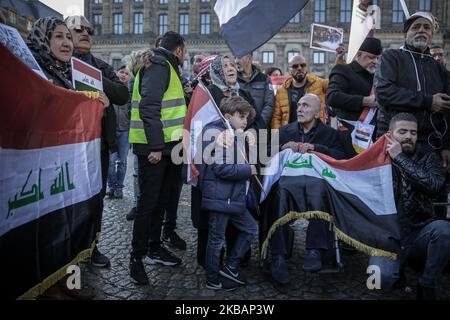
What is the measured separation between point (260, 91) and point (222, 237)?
249cm

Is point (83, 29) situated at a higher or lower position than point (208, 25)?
lower

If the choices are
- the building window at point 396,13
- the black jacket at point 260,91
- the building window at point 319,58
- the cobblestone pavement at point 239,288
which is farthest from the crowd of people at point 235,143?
the building window at point 396,13

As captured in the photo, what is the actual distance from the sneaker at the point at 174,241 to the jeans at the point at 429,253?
225 centimetres

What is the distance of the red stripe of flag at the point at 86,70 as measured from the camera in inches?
129

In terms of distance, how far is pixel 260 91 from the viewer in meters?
5.34

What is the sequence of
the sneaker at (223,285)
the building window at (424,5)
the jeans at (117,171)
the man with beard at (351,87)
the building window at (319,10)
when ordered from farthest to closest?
the building window at (319,10) → the building window at (424,5) → the jeans at (117,171) → the man with beard at (351,87) → the sneaker at (223,285)

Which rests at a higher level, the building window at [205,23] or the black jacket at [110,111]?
the building window at [205,23]

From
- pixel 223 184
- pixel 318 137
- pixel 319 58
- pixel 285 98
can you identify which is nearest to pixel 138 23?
pixel 319 58

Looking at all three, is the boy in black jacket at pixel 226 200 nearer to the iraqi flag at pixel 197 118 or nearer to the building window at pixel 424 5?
the iraqi flag at pixel 197 118

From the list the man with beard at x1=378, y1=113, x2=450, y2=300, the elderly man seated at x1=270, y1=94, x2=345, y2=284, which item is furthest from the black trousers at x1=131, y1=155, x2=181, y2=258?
the man with beard at x1=378, y1=113, x2=450, y2=300

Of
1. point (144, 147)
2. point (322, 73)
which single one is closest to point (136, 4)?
point (322, 73)

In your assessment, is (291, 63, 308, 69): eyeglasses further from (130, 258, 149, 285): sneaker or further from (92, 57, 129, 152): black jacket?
(130, 258, 149, 285): sneaker

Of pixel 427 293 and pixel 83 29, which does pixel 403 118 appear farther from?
pixel 83 29
